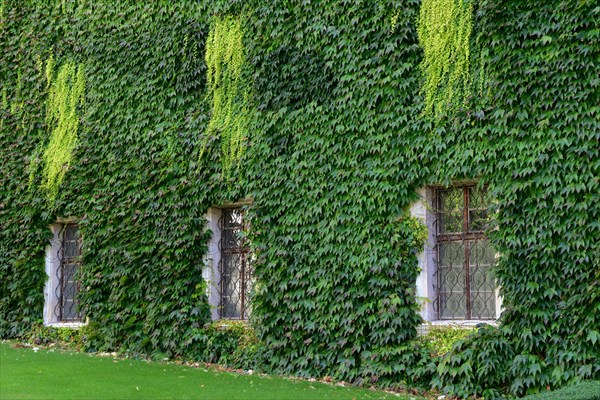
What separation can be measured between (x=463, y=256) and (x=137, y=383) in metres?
4.26

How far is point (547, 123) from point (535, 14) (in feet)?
4.32

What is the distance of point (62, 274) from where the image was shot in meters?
13.3

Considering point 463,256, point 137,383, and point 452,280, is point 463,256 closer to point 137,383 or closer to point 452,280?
point 452,280

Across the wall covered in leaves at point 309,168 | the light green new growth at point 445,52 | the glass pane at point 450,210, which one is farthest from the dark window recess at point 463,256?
the light green new growth at point 445,52

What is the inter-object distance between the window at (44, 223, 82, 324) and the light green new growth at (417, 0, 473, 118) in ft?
22.7

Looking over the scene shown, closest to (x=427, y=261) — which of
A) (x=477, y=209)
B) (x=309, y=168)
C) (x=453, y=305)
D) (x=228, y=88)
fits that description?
(x=453, y=305)

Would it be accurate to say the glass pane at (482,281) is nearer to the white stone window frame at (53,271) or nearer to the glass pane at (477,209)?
the glass pane at (477,209)

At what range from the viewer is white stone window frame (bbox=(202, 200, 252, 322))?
37.1 ft

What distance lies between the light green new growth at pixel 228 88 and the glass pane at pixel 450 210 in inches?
122

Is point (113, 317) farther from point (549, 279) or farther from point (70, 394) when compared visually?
point (549, 279)

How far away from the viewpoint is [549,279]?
8.31 meters

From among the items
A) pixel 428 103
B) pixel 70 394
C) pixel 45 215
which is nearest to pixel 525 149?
pixel 428 103

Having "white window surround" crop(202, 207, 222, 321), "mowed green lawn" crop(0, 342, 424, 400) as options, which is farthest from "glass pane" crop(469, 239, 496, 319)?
"white window surround" crop(202, 207, 222, 321)

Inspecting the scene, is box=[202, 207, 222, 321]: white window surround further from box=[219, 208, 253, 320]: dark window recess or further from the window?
the window
